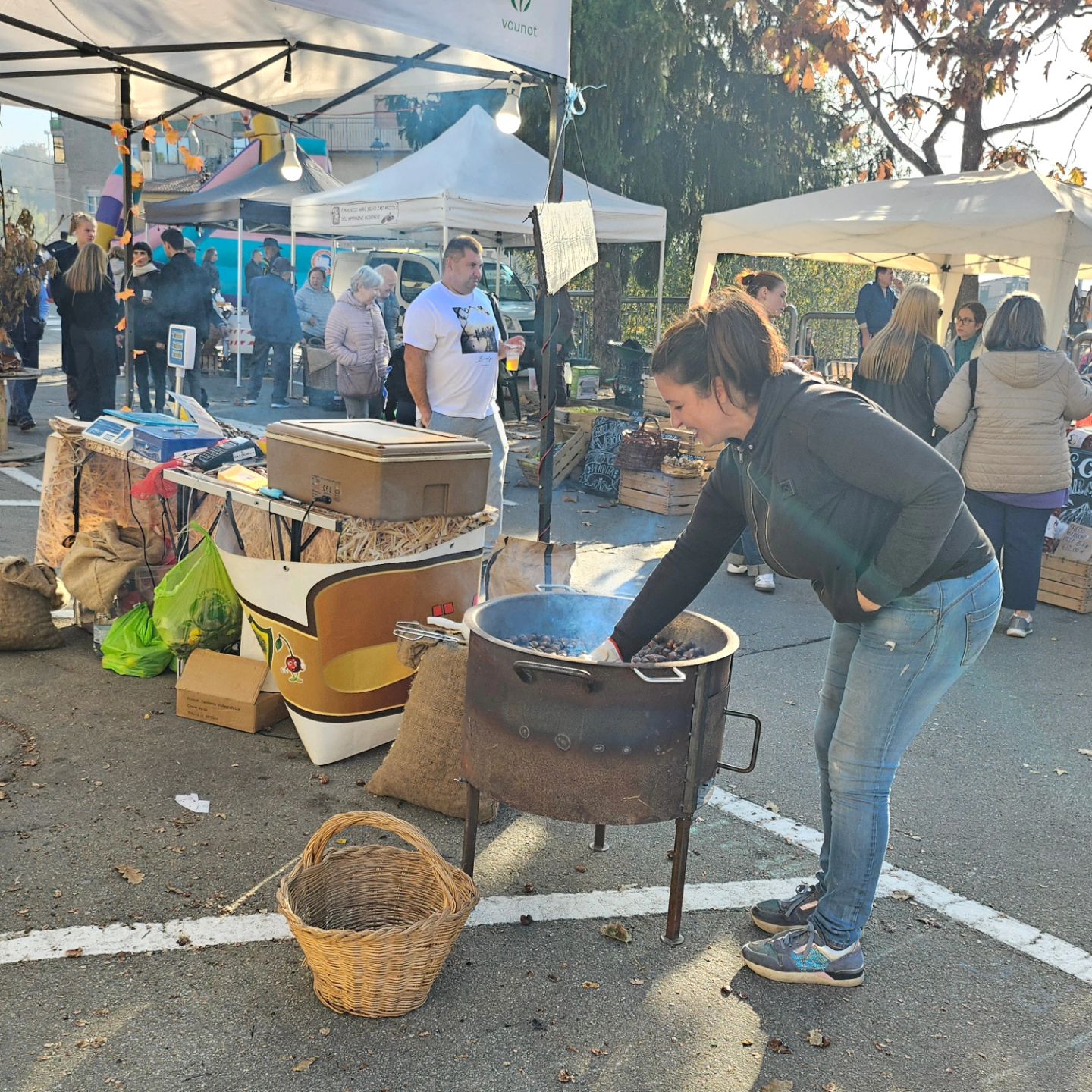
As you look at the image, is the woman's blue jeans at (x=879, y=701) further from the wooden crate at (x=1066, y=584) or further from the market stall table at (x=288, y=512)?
the wooden crate at (x=1066, y=584)

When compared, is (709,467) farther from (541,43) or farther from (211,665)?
(211,665)

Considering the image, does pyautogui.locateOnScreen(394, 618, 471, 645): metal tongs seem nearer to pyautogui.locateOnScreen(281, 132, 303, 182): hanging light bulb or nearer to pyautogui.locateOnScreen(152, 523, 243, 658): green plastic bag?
pyautogui.locateOnScreen(152, 523, 243, 658): green plastic bag

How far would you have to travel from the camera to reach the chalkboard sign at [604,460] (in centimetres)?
1027

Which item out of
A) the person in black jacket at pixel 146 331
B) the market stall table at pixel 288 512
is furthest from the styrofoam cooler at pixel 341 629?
the person in black jacket at pixel 146 331

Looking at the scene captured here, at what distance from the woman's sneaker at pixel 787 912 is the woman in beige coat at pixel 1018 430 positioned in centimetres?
386

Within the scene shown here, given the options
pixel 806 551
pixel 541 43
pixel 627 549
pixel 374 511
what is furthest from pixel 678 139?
pixel 806 551

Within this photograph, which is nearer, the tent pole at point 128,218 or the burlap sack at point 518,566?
the burlap sack at point 518,566

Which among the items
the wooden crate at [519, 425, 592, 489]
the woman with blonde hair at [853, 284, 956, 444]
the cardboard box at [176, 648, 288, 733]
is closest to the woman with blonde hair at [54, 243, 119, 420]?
the wooden crate at [519, 425, 592, 489]

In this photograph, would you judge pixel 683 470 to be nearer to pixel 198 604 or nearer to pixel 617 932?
pixel 198 604

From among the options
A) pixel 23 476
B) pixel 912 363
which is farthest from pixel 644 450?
pixel 23 476

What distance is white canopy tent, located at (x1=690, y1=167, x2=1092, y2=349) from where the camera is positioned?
29.3 ft

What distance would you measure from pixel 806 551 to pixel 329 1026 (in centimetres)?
173

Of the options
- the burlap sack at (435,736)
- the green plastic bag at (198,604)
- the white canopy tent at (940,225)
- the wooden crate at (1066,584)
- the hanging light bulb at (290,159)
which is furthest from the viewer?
the white canopy tent at (940,225)

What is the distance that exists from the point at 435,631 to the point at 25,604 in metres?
2.40
